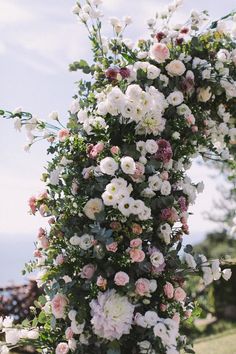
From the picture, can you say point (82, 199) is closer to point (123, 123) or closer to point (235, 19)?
point (123, 123)

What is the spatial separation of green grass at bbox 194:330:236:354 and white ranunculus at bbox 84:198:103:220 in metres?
4.81

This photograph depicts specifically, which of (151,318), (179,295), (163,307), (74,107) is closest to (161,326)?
(151,318)

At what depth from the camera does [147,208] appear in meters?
3.34

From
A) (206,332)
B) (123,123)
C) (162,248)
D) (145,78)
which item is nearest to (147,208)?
(162,248)

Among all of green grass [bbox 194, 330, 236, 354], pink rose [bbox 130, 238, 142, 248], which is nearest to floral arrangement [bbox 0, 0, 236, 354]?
pink rose [bbox 130, 238, 142, 248]

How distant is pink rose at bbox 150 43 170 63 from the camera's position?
3779mm

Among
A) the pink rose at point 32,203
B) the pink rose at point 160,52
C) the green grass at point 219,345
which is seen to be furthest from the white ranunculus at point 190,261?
the green grass at point 219,345

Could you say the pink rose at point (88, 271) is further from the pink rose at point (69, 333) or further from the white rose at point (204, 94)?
the white rose at point (204, 94)

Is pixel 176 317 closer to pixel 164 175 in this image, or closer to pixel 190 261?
pixel 190 261

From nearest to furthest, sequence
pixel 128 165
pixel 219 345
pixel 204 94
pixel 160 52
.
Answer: pixel 128 165 < pixel 160 52 < pixel 204 94 < pixel 219 345

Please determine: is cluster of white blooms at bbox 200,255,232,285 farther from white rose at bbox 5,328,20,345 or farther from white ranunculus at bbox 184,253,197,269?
white rose at bbox 5,328,20,345

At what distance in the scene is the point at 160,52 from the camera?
3.78 metres

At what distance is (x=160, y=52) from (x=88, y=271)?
1543mm

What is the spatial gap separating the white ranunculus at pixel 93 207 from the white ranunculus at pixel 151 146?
44 centimetres
